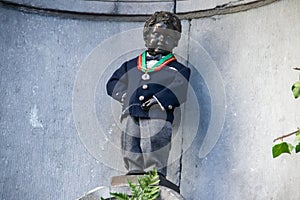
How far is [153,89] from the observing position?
10.2 ft

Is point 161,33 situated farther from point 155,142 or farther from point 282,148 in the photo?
point 282,148

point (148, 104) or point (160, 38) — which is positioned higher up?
point (160, 38)

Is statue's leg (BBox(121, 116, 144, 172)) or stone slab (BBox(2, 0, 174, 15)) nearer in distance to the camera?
statue's leg (BBox(121, 116, 144, 172))

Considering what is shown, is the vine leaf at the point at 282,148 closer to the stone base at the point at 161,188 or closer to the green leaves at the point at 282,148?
the green leaves at the point at 282,148

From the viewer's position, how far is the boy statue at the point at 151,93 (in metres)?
3.05

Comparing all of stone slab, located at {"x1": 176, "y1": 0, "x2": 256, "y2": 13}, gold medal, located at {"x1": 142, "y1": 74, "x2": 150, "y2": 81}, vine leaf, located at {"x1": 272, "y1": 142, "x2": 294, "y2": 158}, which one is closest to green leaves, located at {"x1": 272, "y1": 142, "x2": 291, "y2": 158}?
vine leaf, located at {"x1": 272, "y1": 142, "x2": 294, "y2": 158}

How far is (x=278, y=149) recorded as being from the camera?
8.91ft

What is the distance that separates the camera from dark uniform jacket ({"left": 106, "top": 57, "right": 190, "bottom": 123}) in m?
3.09

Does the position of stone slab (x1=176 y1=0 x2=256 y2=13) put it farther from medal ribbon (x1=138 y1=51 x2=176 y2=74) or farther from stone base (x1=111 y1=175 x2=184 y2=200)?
stone base (x1=111 y1=175 x2=184 y2=200)

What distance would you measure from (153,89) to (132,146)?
0.25 m

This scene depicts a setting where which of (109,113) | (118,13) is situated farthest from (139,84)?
(118,13)

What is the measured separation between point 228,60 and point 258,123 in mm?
360

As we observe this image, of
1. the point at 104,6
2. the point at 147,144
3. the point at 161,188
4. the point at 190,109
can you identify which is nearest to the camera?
the point at 161,188

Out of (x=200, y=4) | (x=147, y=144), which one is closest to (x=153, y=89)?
(x=147, y=144)
